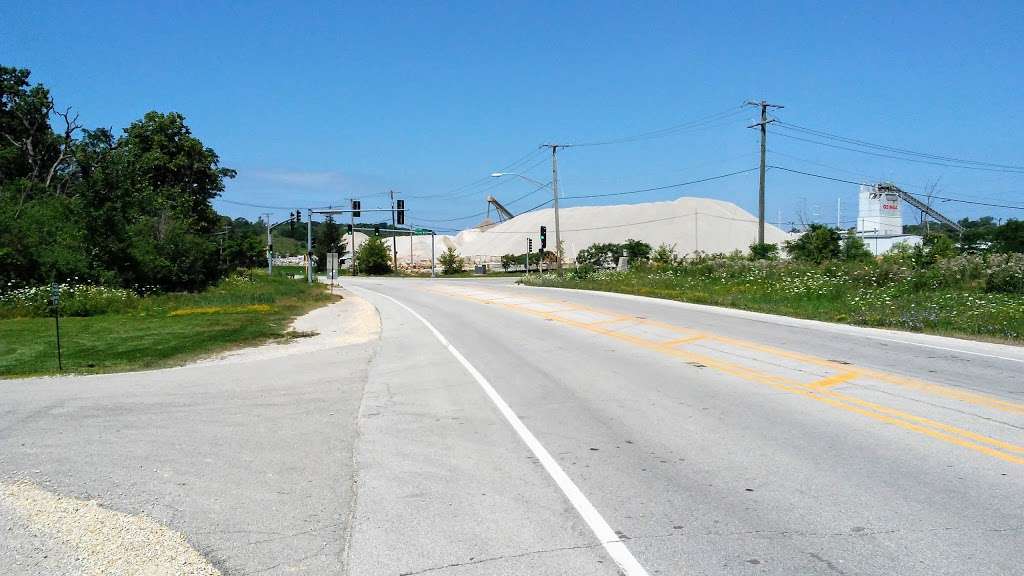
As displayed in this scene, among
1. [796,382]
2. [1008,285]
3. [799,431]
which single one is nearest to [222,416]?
[799,431]

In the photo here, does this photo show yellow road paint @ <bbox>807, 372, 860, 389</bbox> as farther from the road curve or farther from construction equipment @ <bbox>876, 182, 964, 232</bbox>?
construction equipment @ <bbox>876, 182, 964, 232</bbox>

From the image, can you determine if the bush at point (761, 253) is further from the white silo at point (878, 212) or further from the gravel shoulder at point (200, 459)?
the white silo at point (878, 212)

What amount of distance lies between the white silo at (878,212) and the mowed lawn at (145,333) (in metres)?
83.8

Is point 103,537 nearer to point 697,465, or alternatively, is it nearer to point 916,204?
point 697,465

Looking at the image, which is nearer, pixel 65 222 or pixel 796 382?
pixel 796 382

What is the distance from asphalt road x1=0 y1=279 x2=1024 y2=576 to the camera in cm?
491

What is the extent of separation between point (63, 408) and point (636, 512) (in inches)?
320

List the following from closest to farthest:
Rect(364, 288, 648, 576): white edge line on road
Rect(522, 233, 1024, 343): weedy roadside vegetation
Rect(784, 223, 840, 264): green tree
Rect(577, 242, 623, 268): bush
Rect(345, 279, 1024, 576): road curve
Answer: Rect(364, 288, 648, 576): white edge line on road → Rect(345, 279, 1024, 576): road curve → Rect(522, 233, 1024, 343): weedy roadside vegetation → Rect(784, 223, 840, 264): green tree → Rect(577, 242, 623, 268): bush

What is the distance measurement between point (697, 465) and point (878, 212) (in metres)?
104

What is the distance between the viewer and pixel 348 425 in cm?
888

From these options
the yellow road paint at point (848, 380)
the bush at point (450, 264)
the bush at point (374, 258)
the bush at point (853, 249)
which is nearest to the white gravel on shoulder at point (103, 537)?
the yellow road paint at point (848, 380)

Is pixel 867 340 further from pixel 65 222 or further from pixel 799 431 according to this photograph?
pixel 65 222

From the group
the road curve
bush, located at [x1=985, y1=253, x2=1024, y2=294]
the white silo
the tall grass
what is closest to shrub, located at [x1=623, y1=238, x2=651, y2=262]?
the tall grass

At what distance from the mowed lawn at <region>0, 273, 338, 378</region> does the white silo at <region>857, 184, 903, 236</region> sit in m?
83.8
